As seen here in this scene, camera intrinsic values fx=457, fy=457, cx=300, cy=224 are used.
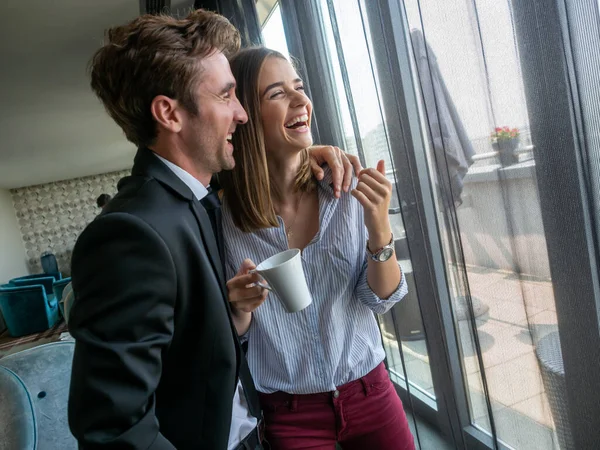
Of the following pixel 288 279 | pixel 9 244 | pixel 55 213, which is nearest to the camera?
pixel 288 279

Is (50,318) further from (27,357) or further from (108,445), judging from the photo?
(108,445)

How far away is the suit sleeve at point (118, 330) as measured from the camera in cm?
65

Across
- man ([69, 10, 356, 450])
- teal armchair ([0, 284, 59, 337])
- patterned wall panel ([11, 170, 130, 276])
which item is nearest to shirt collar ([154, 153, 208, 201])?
man ([69, 10, 356, 450])

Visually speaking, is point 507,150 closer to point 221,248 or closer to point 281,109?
point 281,109

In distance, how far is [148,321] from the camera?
69 cm

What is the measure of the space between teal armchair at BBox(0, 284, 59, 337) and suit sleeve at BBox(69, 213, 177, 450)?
8.67 m

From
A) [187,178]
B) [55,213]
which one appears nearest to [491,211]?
[187,178]

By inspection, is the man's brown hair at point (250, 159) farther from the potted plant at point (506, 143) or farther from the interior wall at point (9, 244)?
the interior wall at point (9, 244)

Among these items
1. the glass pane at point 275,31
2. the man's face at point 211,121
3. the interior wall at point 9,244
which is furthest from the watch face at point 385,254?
the interior wall at point 9,244

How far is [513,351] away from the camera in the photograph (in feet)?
3.17

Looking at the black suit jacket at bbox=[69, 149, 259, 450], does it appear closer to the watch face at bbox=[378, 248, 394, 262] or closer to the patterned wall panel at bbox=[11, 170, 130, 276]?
the watch face at bbox=[378, 248, 394, 262]

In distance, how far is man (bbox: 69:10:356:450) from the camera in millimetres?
664

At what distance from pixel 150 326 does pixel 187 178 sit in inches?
13.6

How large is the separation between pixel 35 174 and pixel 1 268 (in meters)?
2.21
